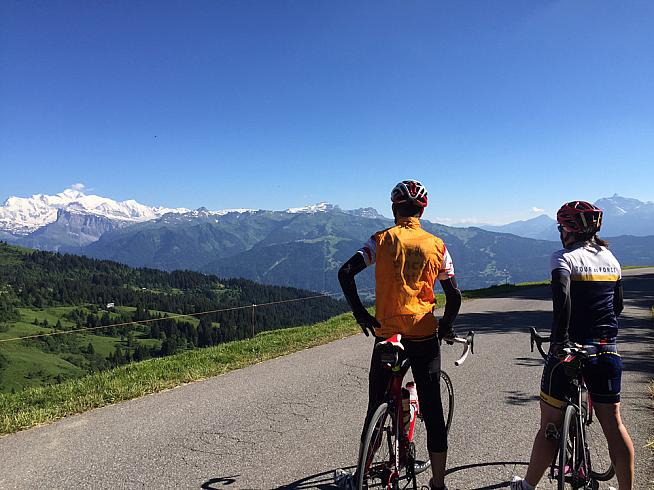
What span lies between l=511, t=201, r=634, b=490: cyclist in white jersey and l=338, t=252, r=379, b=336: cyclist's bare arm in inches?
61.8

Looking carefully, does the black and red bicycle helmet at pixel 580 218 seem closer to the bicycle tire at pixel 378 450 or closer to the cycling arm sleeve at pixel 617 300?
the cycling arm sleeve at pixel 617 300

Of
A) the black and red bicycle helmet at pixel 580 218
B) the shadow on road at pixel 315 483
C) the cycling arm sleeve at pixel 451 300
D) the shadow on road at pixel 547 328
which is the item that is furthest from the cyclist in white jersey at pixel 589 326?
the shadow on road at pixel 547 328

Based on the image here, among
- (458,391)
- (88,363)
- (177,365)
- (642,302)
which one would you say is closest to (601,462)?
(458,391)

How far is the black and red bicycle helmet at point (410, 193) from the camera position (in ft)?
12.9

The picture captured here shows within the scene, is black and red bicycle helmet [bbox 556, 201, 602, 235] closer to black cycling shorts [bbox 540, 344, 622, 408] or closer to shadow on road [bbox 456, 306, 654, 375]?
black cycling shorts [bbox 540, 344, 622, 408]

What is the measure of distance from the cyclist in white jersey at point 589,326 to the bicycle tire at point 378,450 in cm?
135

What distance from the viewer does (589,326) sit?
3.71m

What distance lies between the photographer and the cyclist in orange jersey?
3697 mm

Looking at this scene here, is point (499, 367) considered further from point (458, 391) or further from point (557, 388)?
point (557, 388)

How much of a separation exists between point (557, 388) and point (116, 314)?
16646 centimetres

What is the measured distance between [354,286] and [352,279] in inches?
3.1

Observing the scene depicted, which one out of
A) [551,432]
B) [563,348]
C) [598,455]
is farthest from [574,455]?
[598,455]

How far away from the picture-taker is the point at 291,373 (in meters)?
9.20

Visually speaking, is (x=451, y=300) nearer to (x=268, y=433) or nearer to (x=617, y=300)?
(x=617, y=300)
